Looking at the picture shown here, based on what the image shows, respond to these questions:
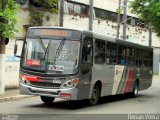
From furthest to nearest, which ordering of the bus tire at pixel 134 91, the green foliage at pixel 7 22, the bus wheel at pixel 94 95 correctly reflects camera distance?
the bus tire at pixel 134 91 < the green foliage at pixel 7 22 < the bus wheel at pixel 94 95

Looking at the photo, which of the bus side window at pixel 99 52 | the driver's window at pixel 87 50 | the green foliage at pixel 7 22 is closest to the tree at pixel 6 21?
the green foliage at pixel 7 22

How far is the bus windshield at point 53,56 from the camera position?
53.3ft

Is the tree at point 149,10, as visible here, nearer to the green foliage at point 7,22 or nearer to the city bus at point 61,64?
the city bus at point 61,64

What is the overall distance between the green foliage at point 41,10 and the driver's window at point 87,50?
21.6m

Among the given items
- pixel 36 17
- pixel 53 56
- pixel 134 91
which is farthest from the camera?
pixel 36 17

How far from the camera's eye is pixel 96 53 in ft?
59.1

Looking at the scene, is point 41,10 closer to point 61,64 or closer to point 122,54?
point 122,54

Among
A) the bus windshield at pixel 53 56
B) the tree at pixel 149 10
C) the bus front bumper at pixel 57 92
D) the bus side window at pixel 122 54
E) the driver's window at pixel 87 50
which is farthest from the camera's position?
the tree at pixel 149 10

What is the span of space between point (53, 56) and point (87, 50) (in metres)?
1.34

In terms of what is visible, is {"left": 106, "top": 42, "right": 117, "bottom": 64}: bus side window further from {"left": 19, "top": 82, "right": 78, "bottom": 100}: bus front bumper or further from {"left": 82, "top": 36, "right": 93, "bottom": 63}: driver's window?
{"left": 19, "top": 82, "right": 78, "bottom": 100}: bus front bumper

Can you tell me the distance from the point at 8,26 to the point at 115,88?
566cm

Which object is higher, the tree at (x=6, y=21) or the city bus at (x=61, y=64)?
the tree at (x=6, y=21)

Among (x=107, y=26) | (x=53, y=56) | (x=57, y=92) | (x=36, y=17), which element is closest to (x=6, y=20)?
(x=53, y=56)

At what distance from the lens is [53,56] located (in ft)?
53.8
